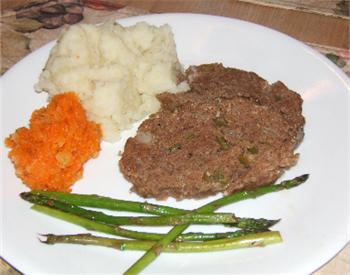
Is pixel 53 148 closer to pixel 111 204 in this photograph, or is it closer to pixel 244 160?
pixel 111 204

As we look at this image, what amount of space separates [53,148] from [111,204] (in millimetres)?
576

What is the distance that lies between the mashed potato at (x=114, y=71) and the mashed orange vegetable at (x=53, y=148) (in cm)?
22

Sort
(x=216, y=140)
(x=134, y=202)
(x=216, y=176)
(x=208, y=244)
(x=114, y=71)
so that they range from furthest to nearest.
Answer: (x=114, y=71) → (x=216, y=140) → (x=216, y=176) → (x=134, y=202) → (x=208, y=244)

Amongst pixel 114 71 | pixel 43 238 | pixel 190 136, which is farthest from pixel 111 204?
pixel 114 71

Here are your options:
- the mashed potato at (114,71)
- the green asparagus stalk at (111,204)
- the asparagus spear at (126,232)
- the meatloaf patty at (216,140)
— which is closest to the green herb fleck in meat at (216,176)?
the meatloaf patty at (216,140)

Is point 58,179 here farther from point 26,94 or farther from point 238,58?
point 238,58

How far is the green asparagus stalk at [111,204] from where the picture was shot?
3.41 meters

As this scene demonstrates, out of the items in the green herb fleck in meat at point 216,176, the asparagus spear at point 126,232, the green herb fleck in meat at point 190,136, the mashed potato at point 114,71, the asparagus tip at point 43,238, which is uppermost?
the mashed potato at point 114,71

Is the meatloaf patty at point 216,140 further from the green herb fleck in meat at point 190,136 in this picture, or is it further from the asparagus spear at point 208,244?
the asparagus spear at point 208,244

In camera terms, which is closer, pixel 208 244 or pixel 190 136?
pixel 208 244

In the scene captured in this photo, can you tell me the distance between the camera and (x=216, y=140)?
3.75m

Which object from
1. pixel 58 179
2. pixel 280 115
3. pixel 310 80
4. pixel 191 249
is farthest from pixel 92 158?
pixel 310 80

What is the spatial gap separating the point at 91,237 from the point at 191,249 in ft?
2.09

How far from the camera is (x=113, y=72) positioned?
3992 mm
